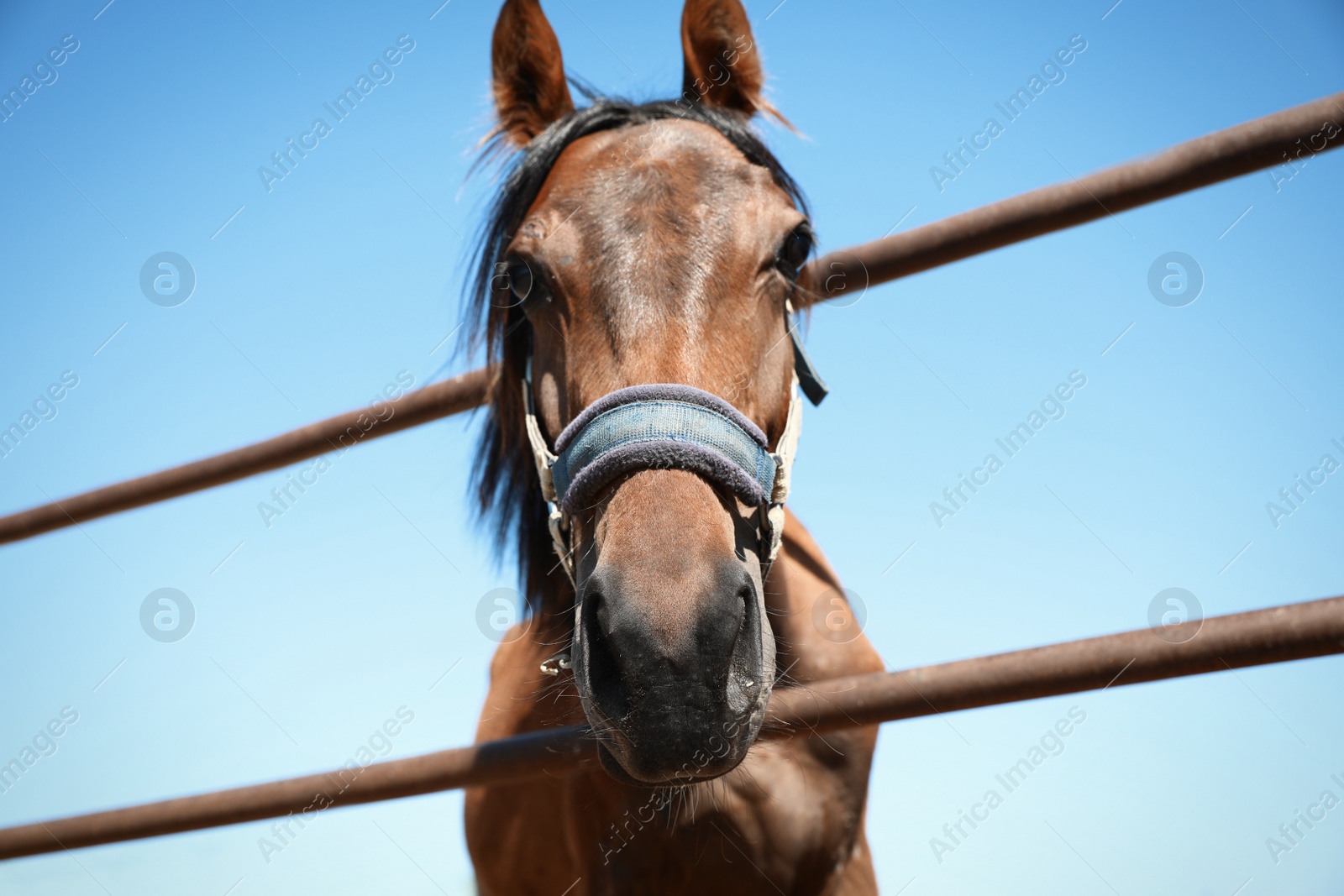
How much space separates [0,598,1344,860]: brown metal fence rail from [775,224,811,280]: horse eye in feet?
2.75

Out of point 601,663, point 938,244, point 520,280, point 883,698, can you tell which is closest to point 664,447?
point 601,663

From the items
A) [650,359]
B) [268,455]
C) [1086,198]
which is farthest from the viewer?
[268,455]

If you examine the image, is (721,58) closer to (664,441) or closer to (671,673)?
(664,441)

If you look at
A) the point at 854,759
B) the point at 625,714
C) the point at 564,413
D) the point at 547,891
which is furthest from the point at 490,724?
the point at 625,714

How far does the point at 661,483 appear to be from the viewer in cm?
131

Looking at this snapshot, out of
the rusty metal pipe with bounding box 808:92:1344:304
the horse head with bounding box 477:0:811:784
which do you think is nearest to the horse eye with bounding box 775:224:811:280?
the horse head with bounding box 477:0:811:784

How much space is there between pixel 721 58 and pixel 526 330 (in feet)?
2.89

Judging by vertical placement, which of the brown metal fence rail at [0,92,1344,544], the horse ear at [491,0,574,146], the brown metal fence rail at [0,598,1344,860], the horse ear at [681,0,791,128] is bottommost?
the brown metal fence rail at [0,598,1344,860]

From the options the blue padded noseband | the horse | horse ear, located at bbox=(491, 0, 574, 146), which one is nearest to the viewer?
the horse

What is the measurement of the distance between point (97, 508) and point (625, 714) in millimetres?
2102

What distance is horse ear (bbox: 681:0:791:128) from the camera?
2188 mm

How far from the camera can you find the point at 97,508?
2.57m

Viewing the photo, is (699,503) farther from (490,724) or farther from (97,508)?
(97,508)

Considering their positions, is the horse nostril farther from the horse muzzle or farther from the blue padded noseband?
the blue padded noseband
